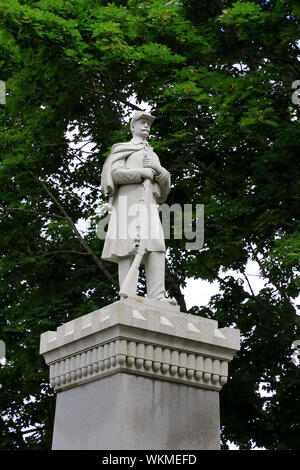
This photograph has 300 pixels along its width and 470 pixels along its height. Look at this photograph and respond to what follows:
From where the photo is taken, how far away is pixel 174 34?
1652 cm

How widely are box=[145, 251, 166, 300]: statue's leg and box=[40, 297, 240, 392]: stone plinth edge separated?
0.35 m

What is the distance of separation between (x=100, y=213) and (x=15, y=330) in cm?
354

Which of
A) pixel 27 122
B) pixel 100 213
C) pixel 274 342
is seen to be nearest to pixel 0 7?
pixel 27 122

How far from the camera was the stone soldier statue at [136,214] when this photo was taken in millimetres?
9945

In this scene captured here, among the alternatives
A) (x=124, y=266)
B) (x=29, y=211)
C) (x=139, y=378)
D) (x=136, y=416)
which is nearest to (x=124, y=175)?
(x=124, y=266)

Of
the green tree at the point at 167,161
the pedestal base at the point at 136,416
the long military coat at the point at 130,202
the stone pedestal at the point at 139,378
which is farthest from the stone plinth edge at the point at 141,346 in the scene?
the green tree at the point at 167,161

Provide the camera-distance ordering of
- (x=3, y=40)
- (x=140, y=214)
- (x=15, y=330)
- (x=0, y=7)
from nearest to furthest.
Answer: (x=140, y=214) → (x=0, y=7) → (x=15, y=330) → (x=3, y=40)

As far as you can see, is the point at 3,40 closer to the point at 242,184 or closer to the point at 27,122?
the point at 27,122

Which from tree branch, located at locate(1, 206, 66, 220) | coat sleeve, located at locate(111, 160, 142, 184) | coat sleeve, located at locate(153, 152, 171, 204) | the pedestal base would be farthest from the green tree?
the pedestal base

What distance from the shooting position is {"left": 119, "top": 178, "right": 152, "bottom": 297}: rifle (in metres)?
9.60

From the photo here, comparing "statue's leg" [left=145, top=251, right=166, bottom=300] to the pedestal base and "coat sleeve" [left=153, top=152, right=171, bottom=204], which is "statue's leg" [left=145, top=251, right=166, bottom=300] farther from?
the pedestal base

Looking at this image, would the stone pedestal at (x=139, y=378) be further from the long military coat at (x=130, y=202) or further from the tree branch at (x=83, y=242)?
the tree branch at (x=83, y=242)

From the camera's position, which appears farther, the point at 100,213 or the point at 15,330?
the point at 100,213

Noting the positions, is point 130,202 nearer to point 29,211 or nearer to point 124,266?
point 124,266
